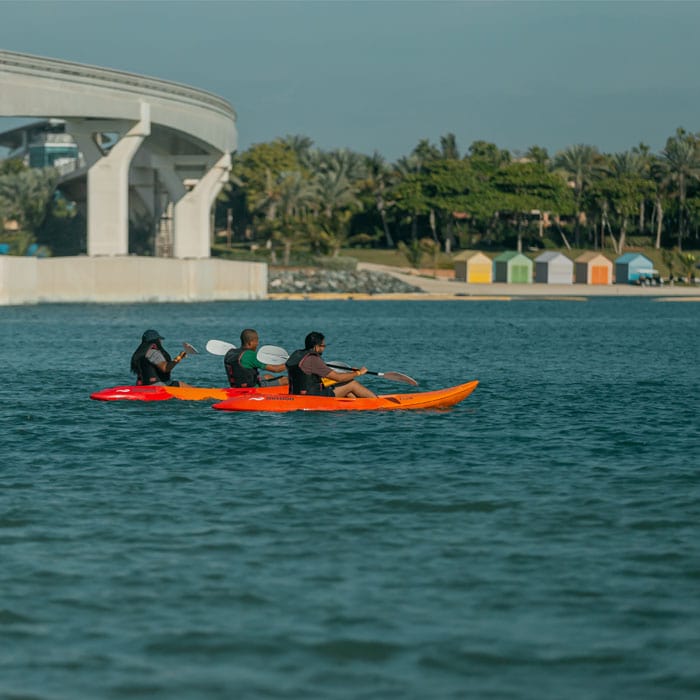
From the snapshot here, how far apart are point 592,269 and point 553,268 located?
4.49 meters

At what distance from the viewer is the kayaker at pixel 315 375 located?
2407cm

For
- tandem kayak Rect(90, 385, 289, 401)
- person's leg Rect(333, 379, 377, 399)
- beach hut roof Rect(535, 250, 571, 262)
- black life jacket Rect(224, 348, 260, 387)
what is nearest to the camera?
person's leg Rect(333, 379, 377, 399)

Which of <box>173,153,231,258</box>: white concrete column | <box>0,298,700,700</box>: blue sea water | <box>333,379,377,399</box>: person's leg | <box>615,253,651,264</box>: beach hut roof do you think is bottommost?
<box>0,298,700,700</box>: blue sea water

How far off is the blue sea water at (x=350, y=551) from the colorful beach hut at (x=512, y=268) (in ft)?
364

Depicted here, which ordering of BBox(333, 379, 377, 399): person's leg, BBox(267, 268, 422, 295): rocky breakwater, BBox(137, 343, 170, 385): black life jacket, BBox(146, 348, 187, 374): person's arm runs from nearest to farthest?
BBox(333, 379, 377, 399): person's leg < BBox(146, 348, 187, 374): person's arm < BBox(137, 343, 170, 385): black life jacket < BBox(267, 268, 422, 295): rocky breakwater

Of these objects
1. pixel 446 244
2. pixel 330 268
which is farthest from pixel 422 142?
pixel 330 268

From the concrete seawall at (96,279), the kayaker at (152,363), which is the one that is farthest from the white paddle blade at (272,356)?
the concrete seawall at (96,279)

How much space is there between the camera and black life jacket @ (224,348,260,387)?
1030 inches

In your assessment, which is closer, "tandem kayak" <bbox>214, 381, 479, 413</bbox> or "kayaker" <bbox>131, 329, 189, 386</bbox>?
"tandem kayak" <bbox>214, 381, 479, 413</bbox>

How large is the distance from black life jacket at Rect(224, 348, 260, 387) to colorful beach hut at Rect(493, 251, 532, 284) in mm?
114794

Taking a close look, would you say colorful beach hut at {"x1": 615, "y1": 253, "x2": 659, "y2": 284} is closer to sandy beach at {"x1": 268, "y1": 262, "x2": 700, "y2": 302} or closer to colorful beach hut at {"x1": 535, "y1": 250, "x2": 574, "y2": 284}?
sandy beach at {"x1": 268, "y1": 262, "x2": 700, "y2": 302}

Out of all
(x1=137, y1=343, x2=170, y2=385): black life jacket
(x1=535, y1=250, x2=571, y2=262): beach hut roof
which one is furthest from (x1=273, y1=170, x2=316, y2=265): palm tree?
(x1=137, y1=343, x2=170, y2=385): black life jacket

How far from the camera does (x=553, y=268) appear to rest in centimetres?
14150

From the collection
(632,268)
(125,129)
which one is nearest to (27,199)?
(125,129)
